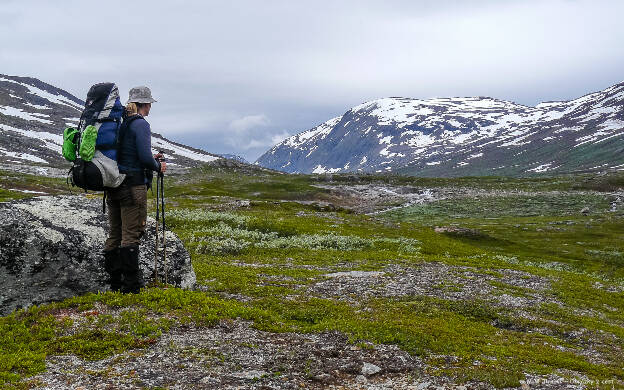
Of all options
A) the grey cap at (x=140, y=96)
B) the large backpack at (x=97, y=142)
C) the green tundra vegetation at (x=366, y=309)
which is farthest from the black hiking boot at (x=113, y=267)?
the grey cap at (x=140, y=96)

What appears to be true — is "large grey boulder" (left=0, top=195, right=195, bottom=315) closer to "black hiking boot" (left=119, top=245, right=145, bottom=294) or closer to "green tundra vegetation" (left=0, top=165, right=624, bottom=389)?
"green tundra vegetation" (left=0, top=165, right=624, bottom=389)

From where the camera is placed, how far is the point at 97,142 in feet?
46.1

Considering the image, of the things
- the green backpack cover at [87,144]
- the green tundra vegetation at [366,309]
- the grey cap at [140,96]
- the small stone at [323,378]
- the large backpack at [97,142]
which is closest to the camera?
the small stone at [323,378]

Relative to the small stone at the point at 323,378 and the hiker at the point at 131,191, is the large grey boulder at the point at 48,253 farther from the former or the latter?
the small stone at the point at 323,378

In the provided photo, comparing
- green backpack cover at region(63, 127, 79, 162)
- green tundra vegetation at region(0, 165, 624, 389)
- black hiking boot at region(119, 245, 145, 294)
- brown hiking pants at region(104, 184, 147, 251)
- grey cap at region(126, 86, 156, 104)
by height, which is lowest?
green tundra vegetation at region(0, 165, 624, 389)

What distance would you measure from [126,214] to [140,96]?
12.6 ft

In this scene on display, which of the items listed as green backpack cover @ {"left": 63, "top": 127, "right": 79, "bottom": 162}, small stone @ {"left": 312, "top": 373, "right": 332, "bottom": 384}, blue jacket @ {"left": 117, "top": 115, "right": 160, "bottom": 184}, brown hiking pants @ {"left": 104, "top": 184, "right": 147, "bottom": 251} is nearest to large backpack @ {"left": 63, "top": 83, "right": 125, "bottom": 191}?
green backpack cover @ {"left": 63, "top": 127, "right": 79, "bottom": 162}

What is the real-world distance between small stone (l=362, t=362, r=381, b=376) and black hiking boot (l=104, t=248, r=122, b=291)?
8.54 metres

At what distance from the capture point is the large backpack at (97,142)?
13.7 m

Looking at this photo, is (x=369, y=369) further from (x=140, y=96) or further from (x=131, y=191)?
(x=140, y=96)

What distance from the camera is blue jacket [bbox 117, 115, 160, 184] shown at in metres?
14.3

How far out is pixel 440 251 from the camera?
154 feet

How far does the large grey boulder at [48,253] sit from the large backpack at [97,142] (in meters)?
2.97

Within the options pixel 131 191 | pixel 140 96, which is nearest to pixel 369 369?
pixel 131 191
